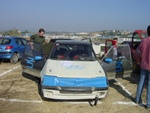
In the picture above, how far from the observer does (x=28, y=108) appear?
5.50 metres

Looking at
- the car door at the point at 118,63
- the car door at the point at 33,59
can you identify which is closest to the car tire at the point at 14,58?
the car door at the point at 33,59

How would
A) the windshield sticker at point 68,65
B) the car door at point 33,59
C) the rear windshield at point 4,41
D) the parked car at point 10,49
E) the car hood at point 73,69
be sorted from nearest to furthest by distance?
the car hood at point 73,69, the windshield sticker at point 68,65, the car door at point 33,59, the parked car at point 10,49, the rear windshield at point 4,41

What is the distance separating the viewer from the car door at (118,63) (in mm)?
7113

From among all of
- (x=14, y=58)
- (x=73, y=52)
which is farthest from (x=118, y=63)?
(x=14, y=58)

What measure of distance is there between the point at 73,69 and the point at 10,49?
7.86 metres

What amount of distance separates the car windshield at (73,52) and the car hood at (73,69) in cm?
33

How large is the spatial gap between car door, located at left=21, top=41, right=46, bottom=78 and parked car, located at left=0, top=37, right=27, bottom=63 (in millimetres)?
4948

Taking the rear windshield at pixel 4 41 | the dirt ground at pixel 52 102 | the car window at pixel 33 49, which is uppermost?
the car window at pixel 33 49

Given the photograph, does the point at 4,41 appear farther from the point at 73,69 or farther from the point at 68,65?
the point at 73,69

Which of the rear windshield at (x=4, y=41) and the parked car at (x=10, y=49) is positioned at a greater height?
the rear windshield at (x=4, y=41)

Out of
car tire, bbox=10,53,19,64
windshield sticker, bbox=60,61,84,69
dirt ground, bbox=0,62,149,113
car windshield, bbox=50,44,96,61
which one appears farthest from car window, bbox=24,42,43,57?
car tire, bbox=10,53,19,64

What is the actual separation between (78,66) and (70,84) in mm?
916

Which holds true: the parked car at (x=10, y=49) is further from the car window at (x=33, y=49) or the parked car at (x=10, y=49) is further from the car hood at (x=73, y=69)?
the car hood at (x=73, y=69)

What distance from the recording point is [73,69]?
6.06 meters
